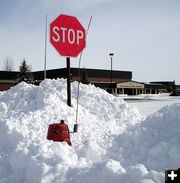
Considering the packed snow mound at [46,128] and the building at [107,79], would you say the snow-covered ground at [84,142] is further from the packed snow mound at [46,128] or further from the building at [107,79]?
the building at [107,79]

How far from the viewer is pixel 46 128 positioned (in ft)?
25.7

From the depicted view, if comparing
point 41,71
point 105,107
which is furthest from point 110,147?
point 41,71

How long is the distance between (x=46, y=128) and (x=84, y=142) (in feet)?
4.26

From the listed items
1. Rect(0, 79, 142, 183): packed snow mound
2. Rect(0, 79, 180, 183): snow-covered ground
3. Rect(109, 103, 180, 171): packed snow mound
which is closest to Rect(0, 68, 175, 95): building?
Rect(0, 79, 142, 183): packed snow mound

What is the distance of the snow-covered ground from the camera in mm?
4582

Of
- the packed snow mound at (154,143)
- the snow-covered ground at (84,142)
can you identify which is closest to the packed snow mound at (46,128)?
the snow-covered ground at (84,142)

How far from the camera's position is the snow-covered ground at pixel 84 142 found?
4.58m

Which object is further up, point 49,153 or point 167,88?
point 167,88

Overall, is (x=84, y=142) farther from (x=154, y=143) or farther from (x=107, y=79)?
(x=107, y=79)

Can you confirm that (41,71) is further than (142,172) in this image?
Yes

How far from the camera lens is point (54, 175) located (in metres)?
4.66

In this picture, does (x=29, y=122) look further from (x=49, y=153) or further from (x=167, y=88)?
A: (x=167, y=88)

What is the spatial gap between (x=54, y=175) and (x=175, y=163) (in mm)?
2451

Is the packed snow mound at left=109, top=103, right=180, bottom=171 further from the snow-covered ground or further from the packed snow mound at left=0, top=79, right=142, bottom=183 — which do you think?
the packed snow mound at left=0, top=79, right=142, bottom=183
